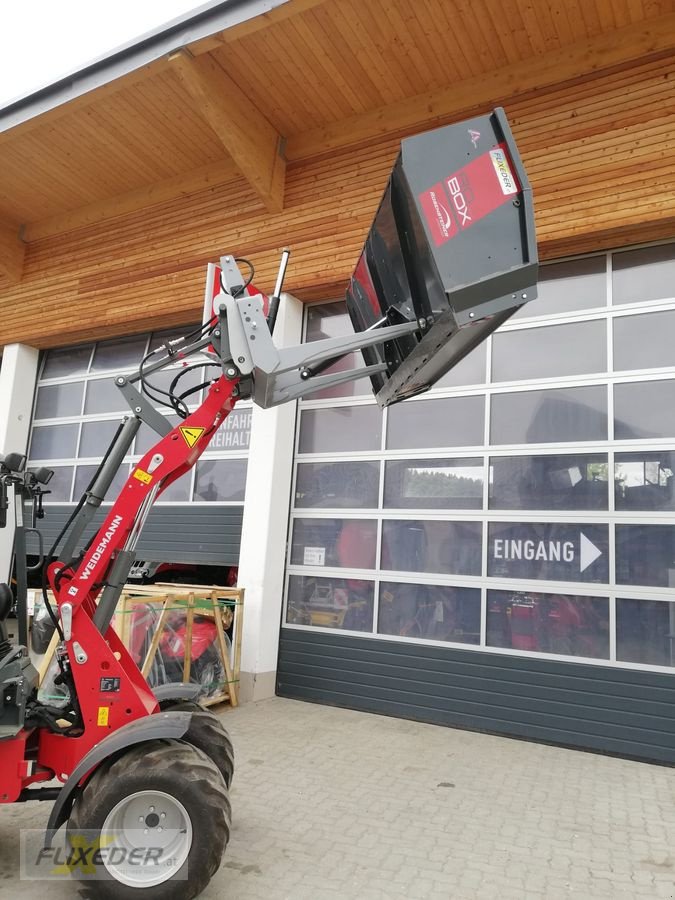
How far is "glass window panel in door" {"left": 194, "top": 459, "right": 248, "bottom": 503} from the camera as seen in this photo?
8586 millimetres

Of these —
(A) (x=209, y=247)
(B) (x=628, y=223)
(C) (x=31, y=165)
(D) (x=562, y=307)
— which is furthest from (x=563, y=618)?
(C) (x=31, y=165)

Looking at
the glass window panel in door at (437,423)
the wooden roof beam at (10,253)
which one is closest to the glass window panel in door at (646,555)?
the glass window panel in door at (437,423)

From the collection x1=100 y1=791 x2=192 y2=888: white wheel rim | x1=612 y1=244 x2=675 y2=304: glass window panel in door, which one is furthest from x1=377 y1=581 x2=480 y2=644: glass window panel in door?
x1=100 y1=791 x2=192 y2=888: white wheel rim

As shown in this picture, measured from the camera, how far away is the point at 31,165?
Result: 31.0ft

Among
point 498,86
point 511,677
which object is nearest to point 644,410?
point 511,677

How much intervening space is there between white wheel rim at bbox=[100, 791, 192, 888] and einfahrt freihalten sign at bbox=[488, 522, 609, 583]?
4352 millimetres

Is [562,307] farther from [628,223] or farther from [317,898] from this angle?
[317,898]

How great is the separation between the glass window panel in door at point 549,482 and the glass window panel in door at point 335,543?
1515 millimetres

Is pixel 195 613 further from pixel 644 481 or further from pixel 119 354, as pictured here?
pixel 119 354

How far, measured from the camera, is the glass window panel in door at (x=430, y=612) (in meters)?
6.73

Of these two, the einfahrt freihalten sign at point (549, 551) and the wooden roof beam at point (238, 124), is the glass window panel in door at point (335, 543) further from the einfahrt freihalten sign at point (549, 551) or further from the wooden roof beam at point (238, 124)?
the wooden roof beam at point (238, 124)

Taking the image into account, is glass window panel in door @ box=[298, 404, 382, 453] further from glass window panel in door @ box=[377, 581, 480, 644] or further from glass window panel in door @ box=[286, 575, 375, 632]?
glass window panel in door @ box=[377, 581, 480, 644]

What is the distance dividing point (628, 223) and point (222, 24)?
4.37 meters

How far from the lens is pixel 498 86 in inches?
275
